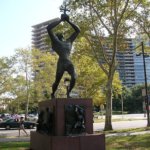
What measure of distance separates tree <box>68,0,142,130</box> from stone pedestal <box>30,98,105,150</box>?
51.0 ft

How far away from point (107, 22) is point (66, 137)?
61.5 feet

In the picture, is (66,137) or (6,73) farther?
(6,73)

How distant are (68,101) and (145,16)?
63.5 ft

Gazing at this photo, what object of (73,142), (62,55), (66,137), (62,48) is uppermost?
(62,48)

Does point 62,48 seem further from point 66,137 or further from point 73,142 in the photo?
point 73,142

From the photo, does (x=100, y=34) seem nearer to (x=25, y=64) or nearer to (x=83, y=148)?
(x=83, y=148)

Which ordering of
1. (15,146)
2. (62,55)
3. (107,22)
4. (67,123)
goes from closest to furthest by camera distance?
(67,123)
(62,55)
(15,146)
(107,22)

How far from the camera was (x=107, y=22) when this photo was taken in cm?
2980

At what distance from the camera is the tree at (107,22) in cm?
2847

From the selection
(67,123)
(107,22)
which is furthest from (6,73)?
(67,123)

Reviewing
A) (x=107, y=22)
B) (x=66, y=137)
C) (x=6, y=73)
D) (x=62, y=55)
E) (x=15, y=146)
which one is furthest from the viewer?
(x=6, y=73)

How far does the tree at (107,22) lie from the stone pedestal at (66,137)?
15554 mm

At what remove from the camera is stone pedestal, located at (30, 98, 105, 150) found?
12367mm

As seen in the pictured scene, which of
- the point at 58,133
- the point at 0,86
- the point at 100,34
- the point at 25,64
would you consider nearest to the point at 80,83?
the point at 25,64
